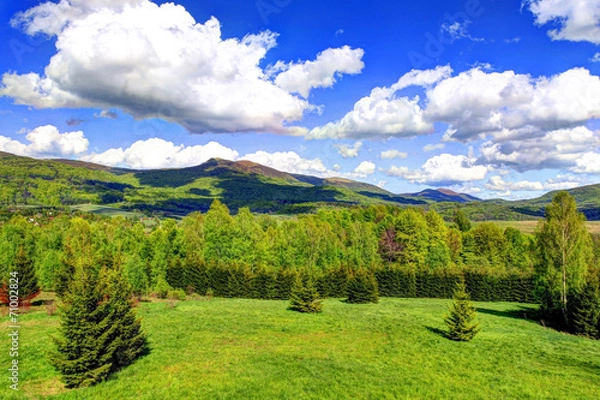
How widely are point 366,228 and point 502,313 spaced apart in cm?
3316

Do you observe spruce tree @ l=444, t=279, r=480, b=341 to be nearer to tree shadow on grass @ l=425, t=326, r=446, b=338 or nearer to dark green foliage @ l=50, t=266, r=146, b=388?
tree shadow on grass @ l=425, t=326, r=446, b=338

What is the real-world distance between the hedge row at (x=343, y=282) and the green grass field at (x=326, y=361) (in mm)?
20018

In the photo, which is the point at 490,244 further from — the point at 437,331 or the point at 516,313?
the point at 437,331

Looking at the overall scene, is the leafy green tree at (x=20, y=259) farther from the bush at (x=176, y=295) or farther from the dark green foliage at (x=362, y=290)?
the dark green foliage at (x=362, y=290)

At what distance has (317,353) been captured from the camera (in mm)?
25219

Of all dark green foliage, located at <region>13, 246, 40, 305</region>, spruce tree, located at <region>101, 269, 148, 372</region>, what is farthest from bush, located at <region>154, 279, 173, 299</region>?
spruce tree, located at <region>101, 269, 148, 372</region>

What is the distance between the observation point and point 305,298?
40.4 meters

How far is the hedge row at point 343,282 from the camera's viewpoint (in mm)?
57781

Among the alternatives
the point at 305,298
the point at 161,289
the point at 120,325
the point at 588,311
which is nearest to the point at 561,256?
the point at 588,311

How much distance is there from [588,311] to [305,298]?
93.7ft

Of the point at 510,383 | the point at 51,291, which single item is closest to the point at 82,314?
the point at 510,383

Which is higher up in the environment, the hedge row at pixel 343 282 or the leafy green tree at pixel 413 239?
the leafy green tree at pixel 413 239

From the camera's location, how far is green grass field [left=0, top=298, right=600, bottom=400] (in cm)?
1856

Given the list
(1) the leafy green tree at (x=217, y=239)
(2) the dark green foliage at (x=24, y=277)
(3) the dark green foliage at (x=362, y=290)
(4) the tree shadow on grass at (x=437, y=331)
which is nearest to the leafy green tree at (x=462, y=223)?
(3) the dark green foliage at (x=362, y=290)
